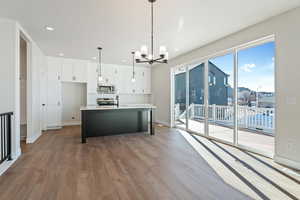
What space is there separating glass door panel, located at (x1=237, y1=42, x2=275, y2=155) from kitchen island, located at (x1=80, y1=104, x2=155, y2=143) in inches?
101

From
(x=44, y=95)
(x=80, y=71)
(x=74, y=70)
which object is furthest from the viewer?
(x=80, y=71)

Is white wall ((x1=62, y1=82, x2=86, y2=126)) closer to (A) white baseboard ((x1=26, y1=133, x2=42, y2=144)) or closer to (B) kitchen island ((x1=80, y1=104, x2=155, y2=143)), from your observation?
(A) white baseboard ((x1=26, y1=133, x2=42, y2=144))

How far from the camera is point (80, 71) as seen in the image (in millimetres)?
6562

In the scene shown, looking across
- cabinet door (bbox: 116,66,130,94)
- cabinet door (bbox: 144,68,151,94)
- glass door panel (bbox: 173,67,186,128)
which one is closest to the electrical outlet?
glass door panel (bbox: 173,67,186,128)

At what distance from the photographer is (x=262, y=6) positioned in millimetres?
2701

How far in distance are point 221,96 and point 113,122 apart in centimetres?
330

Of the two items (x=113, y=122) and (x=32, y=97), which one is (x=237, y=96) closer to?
(x=113, y=122)

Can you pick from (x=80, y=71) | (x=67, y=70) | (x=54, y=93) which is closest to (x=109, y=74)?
(x=80, y=71)

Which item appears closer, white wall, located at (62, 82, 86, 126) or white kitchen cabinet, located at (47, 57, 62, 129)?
white kitchen cabinet, located at (47, 57, 62, 129)

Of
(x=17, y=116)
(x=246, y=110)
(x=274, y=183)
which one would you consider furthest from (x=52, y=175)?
(x=246, y=110)

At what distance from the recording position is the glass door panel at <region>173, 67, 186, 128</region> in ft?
20.1

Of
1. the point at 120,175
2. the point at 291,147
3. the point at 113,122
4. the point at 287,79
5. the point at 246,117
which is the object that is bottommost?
the point at 120,175

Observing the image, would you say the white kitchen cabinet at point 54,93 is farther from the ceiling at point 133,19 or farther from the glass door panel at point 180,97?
the glass door panel at point 180,97

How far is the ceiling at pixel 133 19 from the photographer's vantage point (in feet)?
8.65
